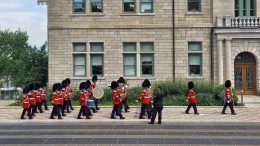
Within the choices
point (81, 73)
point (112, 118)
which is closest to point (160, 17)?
point (81, 73)

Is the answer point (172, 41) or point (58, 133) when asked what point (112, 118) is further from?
point (172, 41)

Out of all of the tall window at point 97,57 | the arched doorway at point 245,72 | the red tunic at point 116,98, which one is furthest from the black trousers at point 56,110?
the arched doorway at point 245,72

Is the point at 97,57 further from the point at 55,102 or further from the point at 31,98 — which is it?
the point at 55,102

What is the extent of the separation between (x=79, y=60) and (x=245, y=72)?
1209 centimetres

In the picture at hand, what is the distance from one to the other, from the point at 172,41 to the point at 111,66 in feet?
15.7

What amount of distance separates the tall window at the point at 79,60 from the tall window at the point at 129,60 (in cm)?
303

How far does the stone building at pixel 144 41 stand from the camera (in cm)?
3262

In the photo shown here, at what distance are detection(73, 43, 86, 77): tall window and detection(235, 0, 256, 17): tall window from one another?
37.8 ft

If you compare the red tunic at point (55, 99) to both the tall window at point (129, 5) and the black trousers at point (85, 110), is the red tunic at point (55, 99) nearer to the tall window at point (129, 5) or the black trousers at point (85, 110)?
the black trousers at point (85, 110)

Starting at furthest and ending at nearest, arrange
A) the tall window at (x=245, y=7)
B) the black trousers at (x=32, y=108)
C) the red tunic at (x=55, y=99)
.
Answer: the tall window at (x=245, y=7)
the black trousers at (x=32, y=108)
the red tunic at (x=55, y=99)

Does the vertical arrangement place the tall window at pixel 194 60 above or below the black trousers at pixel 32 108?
above

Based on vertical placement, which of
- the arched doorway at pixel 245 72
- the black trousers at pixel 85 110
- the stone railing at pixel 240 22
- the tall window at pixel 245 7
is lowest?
the black trousers at pixel 85 110

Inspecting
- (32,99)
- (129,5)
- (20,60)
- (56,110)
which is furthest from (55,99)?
(20,60)

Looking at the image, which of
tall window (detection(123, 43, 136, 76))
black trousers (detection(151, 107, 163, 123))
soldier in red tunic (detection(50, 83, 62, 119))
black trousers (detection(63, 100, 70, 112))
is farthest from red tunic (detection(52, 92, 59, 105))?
tall window (detection(123, 43, 136, 76))
